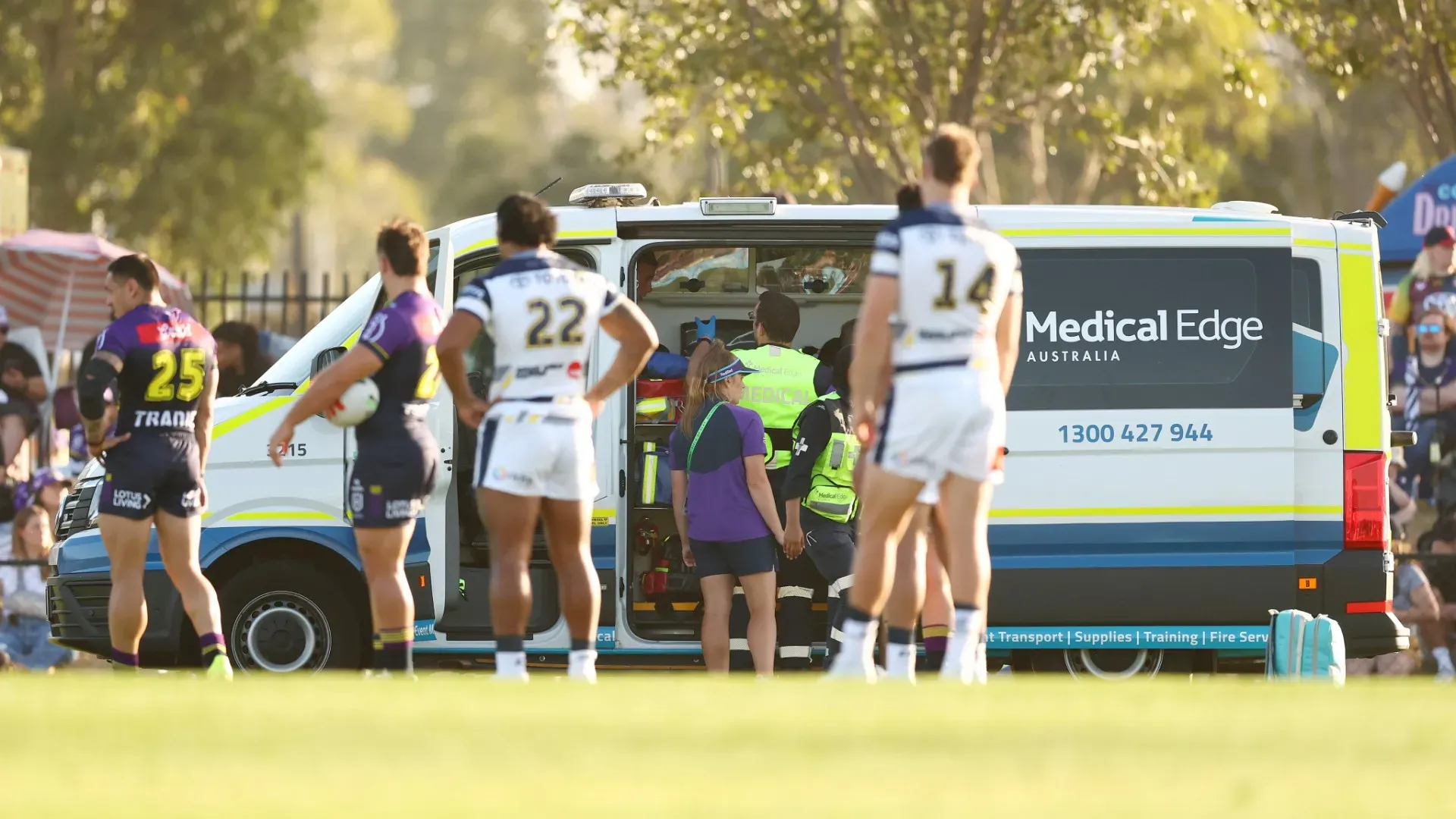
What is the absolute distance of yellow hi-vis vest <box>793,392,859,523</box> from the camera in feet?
31.6

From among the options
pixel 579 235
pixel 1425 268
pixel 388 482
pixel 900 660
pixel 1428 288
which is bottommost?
pixel 900 660

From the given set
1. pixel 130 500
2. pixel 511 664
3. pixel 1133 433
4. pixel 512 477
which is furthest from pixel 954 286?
pixel 130 500

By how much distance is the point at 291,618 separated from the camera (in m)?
9.75

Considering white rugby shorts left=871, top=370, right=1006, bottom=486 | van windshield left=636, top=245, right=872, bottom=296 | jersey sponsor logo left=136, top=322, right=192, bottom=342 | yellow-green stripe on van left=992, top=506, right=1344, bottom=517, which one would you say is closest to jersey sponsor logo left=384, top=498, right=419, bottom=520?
jersey sponsor logo left=136, top=322, right=192, bottom=342

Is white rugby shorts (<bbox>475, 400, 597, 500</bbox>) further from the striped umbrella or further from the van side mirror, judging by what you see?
the striped umbrella

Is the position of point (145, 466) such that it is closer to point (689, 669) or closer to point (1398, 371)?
point (689, 669)

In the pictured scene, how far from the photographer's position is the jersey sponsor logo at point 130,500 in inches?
343

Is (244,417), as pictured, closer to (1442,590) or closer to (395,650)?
(395,650)

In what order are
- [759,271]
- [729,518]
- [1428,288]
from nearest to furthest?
[729,518] → [759,271] → [1428,288]

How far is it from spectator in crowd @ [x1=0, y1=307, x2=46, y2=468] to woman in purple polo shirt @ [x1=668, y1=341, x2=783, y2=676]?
6.00 m

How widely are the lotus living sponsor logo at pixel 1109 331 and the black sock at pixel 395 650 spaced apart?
3.08 metres

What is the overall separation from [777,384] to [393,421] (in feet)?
7.52

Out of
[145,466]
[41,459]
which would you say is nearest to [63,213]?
[41,459]

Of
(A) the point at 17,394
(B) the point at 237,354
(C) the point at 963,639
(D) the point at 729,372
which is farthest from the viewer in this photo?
(A) the point at 17,394
